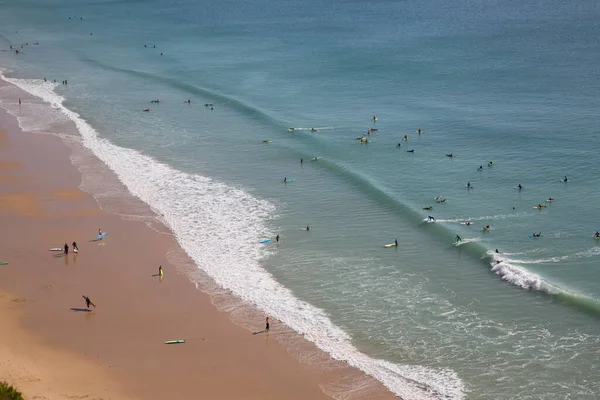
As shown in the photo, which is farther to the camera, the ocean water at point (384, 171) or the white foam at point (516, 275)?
the white foam at point (516, 275)

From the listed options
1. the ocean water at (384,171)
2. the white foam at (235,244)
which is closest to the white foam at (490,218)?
the ocean water at (384,171)

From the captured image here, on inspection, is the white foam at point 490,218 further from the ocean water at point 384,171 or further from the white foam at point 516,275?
the white foam at point 516,275

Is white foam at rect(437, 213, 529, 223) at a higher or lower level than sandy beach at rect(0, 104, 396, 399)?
higher

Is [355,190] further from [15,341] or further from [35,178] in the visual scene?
[15,341]

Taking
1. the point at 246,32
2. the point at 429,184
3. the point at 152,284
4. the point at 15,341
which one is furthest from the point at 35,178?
the point at 246,32

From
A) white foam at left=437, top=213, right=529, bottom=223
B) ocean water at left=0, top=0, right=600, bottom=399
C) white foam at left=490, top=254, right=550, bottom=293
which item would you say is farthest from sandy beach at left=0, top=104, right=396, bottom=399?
white foam at left=437, top=213, right=529, bottom=223

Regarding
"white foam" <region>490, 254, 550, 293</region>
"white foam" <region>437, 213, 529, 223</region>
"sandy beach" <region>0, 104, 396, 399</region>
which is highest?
"white foam" <region>437, 213, 529, 223</region>

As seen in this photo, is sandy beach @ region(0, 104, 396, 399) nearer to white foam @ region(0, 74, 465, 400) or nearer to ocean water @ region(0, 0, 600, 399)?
white foam @ region(0, 74, 465, 400)

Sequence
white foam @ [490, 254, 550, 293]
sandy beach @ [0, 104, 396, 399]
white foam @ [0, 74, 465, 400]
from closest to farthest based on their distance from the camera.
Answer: sandy beach @ [0, 104, 396, 399], white foam @ [0, 74, 465, 400], white foam @ [490, 254, 550, 293]
